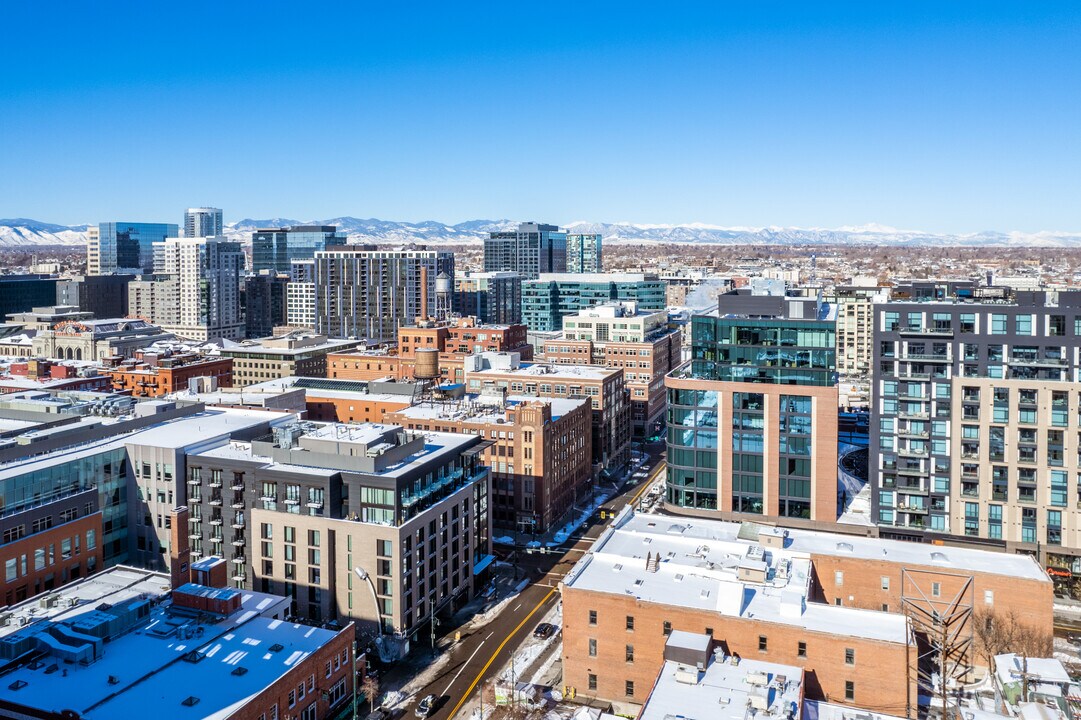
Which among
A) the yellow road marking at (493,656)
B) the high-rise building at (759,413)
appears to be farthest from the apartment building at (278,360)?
the yellow road marking at (493,656)

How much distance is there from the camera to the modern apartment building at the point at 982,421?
80250 mm

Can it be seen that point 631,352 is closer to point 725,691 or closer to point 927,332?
point 927,332

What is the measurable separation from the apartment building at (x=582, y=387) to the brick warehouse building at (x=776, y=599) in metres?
47.6

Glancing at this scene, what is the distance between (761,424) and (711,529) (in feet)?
60.0

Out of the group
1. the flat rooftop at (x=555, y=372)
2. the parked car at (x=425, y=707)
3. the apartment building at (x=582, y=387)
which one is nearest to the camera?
the parked car at (x=425, y=707)

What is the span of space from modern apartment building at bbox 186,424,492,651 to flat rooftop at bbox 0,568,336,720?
9588mm

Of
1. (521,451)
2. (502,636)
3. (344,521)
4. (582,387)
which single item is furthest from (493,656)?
(582,387)

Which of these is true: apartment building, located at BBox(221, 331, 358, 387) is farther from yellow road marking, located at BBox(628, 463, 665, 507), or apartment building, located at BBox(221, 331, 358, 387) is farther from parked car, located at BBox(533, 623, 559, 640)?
parked car, located at BBox(533, 623, 559, 640)

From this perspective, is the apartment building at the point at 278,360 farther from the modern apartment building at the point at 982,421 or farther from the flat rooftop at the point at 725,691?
the flat rooftop at the point at 725,691

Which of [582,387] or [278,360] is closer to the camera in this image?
[582,387]

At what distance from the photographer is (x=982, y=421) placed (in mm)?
82188

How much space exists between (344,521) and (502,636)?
1596cm

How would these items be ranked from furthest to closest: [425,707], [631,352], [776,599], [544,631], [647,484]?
[631,352] → [647,484] → [544,631] → [425,707] → [776,599]

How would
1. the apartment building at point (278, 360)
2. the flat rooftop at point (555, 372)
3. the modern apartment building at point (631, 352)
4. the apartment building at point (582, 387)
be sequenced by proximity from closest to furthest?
the apartment building at point (582, 387)
the flat rooftop at point (555, 372)
the modern apartment building at point (631, 352)
the apartment building at point (278, 360)
